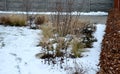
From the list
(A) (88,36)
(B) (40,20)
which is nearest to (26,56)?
(A) (88,36)

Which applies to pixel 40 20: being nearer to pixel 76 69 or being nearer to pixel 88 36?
pixel 88 36

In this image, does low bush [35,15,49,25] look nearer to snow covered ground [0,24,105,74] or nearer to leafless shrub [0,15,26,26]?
leafless shrub [0,15,26,26]

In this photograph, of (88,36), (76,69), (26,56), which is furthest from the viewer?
(88,36)


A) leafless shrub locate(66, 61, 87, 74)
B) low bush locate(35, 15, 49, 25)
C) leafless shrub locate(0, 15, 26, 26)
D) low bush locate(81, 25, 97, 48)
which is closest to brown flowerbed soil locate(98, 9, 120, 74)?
leafless shrub locate(66, 61, 87, 74)

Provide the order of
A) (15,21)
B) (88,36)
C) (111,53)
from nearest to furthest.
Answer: (111,53) < (88,36) < (15,21)

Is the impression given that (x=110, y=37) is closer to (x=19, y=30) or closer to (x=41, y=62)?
(x=41, y=62)

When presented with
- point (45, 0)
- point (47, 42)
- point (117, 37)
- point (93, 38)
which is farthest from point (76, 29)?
point (45, 0)

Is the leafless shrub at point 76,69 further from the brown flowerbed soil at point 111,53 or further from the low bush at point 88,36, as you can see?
the low bush at point 88,36

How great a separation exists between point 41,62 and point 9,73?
0.78 metres

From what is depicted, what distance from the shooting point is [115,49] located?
5.98 metres

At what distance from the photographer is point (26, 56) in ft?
23.5

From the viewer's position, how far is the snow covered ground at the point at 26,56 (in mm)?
6285

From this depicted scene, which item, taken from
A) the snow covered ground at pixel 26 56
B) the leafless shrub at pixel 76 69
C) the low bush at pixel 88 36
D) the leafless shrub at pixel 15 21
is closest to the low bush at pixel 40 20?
the leafless shrub at pixel 15 21

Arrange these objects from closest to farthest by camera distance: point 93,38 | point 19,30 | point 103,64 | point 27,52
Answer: point 103,64, point 27,52, point 93,38, point 19,30
